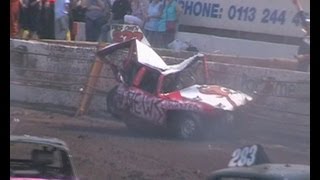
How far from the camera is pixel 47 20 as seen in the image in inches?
969

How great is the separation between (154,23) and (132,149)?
24.3ft

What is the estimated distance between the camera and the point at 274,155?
58.0 feet

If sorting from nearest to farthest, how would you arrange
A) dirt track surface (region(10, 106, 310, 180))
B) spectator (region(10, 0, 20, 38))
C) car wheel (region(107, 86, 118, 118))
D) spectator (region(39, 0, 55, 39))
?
dirt track surface (region(10, 106, 310, 180))
car wheel (region(107, 86, 118, 118))
spectator (region(10, 0, 20, 38))
spectator (region(39, 0, 55, 39))

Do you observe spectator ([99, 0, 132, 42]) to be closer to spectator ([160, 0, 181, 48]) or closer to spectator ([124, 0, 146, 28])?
spectator ([124, 0, 146, 28])

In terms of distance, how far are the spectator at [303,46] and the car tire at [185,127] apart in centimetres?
325

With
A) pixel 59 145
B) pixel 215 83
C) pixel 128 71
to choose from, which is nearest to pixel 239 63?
pixel 215 83

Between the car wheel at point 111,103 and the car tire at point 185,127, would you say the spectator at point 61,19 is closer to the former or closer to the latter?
the car wheel at point 111,103

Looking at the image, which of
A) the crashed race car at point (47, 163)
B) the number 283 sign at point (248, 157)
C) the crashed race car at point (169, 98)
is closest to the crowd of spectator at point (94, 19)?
the crashed race car at point (169, 98)

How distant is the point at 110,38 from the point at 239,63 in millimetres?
3653

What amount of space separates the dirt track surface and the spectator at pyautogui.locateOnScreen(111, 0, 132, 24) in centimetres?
503

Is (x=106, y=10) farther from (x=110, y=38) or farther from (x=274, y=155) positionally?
(x=274, y=155)

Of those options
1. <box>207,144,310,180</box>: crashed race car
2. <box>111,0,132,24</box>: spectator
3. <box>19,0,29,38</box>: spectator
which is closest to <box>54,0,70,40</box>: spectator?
<box>19,0,29,38</box>: spectator

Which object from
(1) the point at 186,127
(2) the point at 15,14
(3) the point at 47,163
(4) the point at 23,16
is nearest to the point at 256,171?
(3) the point at 47,163

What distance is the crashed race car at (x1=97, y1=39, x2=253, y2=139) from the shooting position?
18.7m
